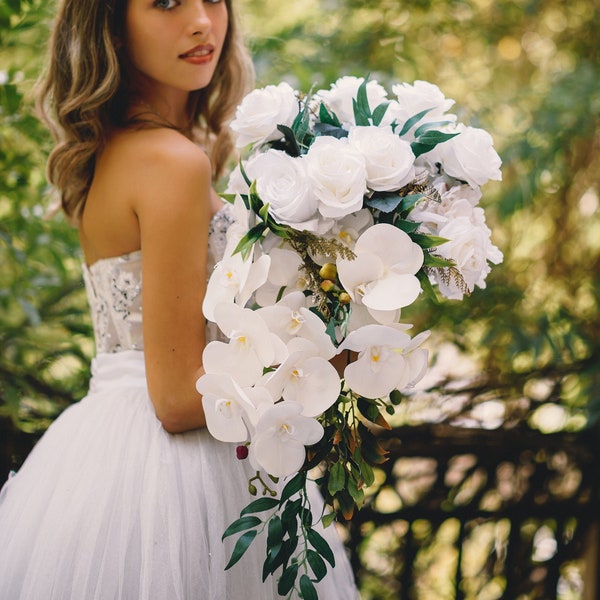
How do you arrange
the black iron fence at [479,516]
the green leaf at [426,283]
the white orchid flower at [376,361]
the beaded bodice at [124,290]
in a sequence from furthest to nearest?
the black iron fence at [479,516] < the beaded bodice at [124,290] < the green leaf at [426,283] < the white orchid flower at [376,361]

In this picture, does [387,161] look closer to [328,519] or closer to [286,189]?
[286,189]

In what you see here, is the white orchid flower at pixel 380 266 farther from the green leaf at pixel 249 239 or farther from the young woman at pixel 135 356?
the young woman at pixel 135 356

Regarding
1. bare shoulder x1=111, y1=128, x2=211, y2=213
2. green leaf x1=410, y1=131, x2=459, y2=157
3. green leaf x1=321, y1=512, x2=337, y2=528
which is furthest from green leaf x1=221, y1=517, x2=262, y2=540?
green leaf x1=410, y1=131, x2=459, y2=157

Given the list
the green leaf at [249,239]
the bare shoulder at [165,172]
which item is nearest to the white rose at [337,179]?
the green leaf at [249,239]

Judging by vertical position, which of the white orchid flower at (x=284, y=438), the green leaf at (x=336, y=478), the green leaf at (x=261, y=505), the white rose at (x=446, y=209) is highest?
the white rose at (x=446, y=209)

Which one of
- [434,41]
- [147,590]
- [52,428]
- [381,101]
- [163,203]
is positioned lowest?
[147,590]

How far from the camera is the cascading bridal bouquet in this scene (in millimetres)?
1104

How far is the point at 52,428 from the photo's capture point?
5.24ft

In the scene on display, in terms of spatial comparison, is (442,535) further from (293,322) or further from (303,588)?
(293,322)

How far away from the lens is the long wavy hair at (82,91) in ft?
5.10

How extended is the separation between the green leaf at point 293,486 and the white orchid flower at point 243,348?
0.19 meters

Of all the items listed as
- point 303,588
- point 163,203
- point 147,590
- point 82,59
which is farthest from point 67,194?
point 303,588

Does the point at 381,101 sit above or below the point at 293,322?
above

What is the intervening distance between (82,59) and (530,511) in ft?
5.84
